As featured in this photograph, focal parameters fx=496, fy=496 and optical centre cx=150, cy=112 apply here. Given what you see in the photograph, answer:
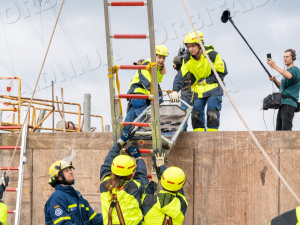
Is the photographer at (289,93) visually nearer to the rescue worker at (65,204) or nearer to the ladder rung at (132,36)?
the ladder rung at (132,36)

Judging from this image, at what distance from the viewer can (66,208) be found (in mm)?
5320

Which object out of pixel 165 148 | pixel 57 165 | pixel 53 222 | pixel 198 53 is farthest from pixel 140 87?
pixel 53 222

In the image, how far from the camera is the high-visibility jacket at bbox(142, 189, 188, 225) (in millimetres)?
5129

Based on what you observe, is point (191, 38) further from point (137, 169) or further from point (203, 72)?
point (137, 169)

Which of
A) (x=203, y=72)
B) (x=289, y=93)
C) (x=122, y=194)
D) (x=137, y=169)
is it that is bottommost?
(x=122, y=194)

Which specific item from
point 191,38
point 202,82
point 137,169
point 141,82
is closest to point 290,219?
point 137,169

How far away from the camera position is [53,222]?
5.28 metres

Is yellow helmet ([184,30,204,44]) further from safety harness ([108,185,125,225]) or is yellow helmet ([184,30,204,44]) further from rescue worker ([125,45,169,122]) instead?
safety harness ([108,185,125,225])

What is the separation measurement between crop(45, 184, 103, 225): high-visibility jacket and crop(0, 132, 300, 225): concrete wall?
1.58 meters

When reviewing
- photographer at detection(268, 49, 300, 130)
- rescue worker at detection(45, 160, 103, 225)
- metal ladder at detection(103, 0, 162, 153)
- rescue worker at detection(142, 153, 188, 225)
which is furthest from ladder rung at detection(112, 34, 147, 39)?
photographer at detection(268, 49, 300, 130)

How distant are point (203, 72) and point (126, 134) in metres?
2.08

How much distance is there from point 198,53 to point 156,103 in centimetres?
179

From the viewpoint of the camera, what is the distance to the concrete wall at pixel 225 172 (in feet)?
21.7

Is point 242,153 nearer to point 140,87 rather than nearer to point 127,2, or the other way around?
point 140,87
